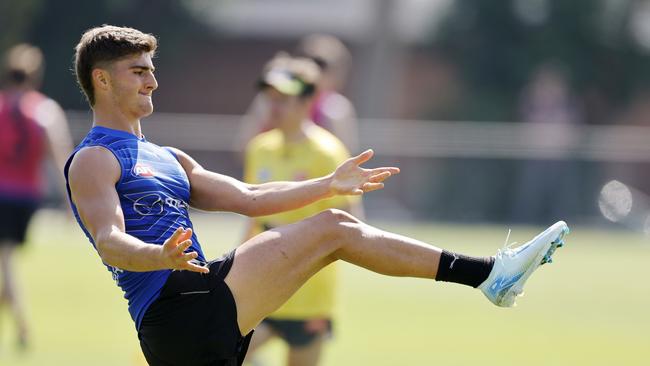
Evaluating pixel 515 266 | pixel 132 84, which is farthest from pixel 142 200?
pixel 515 266

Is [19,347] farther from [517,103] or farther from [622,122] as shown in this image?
[622,122]

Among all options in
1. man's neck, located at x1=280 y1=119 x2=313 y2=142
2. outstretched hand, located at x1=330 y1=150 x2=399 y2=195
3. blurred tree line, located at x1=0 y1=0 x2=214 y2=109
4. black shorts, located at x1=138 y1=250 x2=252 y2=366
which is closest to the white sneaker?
outstretched hand, located at x1=330 y1=150 x2=399 y2=195

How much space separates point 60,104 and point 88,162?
22279 millimetres

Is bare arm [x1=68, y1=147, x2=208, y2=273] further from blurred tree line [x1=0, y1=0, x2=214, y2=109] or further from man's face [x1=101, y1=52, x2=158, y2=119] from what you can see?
blurred tree line [x1=0, y1=0, x2=214, y2=109]

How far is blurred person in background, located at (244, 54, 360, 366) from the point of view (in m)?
8.07

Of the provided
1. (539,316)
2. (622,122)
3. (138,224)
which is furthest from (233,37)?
(138,224)

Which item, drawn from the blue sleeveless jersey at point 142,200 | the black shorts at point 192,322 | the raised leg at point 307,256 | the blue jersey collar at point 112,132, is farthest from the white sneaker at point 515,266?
the blue jersey collar at point 112,132

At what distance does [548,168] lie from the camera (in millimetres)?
21078

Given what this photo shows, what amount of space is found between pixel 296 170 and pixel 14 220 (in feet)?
13.2

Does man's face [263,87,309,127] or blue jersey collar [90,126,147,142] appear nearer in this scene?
blue jersey collar [90,126,147,142]

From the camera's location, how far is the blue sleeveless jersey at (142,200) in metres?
5.80

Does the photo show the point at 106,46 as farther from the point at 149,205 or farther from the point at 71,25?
the point at 71,25

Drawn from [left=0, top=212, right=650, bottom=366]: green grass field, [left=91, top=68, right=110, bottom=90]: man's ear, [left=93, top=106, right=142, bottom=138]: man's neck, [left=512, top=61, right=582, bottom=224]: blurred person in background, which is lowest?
[left=0, top=212, right=650, bottom=366]: green grass field

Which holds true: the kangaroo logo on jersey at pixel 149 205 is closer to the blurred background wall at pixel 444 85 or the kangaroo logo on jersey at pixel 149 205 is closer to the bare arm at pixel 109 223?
the bare arm at pixel 109 223
